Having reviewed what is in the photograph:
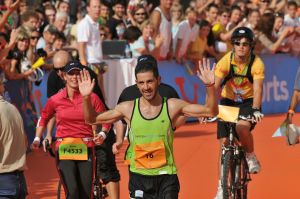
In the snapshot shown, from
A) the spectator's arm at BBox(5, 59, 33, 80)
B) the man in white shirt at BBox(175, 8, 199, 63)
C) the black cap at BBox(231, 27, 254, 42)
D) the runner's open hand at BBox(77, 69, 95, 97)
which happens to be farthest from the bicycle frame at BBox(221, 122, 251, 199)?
the man in white shirt at BBox(175, 8, 199, 63)

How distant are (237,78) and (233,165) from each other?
121 cm

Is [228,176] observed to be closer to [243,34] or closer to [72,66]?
[243,34]

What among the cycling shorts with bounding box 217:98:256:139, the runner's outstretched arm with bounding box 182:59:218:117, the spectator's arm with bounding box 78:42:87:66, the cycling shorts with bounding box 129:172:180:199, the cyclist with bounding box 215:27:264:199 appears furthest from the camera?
the spectator's arm with bounding box 78:42:87:66

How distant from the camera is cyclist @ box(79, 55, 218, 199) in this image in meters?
8.59

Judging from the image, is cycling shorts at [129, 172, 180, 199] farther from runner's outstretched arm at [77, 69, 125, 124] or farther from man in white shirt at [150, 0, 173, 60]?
man in white shirt at [150, 0, 173, 60]

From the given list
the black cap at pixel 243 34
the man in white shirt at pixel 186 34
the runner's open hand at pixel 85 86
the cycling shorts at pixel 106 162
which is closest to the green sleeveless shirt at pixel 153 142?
the runner's open hand at pixel 85 86

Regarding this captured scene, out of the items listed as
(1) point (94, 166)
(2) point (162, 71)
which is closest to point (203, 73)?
(1) point (94, 166)

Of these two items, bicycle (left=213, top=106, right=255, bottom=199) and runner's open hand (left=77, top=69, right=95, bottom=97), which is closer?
runner's open hand (left=77, top=69, right=95, bottom=97)

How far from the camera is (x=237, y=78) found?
38.7 feet

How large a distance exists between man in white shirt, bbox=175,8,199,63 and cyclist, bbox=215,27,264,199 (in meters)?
7.44

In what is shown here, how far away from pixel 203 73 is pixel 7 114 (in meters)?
1.76

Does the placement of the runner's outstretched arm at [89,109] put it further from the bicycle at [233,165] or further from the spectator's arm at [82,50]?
the spectator's arm at [82,50]

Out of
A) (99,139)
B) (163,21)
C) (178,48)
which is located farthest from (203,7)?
(99,139)

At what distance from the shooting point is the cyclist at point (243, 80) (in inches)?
454
